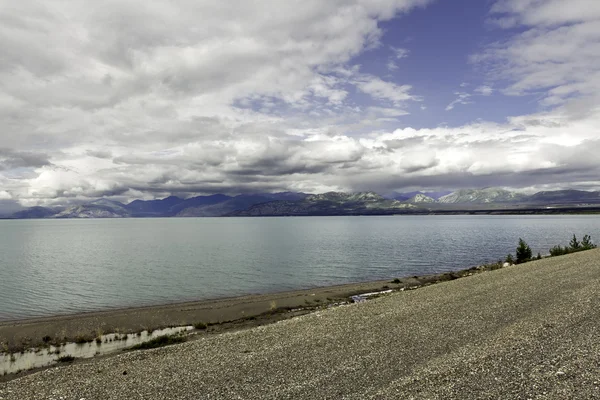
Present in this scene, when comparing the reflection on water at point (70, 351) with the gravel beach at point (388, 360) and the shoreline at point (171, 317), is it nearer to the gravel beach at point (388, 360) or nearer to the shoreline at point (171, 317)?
the shoreline at point (171, 317)

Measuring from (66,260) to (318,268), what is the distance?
6475 centimetres

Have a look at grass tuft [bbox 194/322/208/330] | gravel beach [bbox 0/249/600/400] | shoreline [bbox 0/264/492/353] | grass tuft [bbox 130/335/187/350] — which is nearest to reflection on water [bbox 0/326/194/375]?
shoreline [bbox 0/264/492/353]

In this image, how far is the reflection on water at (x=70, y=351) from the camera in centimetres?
2686

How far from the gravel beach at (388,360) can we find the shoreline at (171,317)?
1004 cm

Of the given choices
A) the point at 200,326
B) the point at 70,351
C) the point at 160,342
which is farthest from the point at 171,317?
the point at 70,351

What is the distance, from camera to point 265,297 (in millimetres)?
50031

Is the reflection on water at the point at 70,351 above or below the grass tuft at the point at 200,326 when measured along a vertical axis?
above

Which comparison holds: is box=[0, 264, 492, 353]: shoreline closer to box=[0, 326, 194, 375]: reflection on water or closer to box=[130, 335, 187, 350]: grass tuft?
box=[0, 326, 194, 375]: reflection on water

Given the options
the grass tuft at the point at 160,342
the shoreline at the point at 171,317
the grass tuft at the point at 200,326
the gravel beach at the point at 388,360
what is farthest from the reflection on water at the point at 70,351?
the gravel beach at the point at 388,360

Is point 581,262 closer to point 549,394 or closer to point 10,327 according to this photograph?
point 549,394

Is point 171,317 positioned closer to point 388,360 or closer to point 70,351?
point 70,351

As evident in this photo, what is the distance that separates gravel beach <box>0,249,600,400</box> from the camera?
1526 centimetres

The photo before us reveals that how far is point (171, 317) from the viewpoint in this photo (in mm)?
39969

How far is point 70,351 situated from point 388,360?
83.8 ft
